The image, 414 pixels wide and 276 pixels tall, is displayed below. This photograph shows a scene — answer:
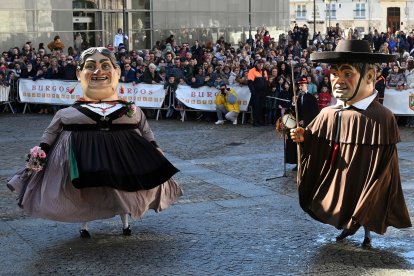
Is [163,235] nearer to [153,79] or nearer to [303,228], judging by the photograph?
[303,228]

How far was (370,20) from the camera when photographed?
67.4 m

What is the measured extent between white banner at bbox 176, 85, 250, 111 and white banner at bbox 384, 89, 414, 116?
3.28 meters

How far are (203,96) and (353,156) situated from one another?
38.4ft

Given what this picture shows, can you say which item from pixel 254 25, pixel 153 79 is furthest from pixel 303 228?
pixel 254 25

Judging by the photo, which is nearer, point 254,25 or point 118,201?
point 118,201

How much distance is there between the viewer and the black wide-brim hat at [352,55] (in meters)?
8.42

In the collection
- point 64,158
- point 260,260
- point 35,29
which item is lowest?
point 260,260

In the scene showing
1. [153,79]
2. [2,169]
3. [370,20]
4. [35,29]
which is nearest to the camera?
[2,169]

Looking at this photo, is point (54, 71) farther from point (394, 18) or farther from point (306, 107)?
point (394, 18)

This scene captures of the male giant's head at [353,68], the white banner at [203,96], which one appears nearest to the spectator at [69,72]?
the white banner at [203,96]

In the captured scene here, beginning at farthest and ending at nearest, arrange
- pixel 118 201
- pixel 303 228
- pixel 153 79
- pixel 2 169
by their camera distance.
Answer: pixel 153 79 → pixel 2 169 → pixel 303 228 → pixel 118 201

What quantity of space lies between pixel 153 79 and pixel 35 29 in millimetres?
11129

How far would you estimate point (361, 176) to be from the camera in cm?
823

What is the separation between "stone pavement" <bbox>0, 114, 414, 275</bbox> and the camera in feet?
25.3
